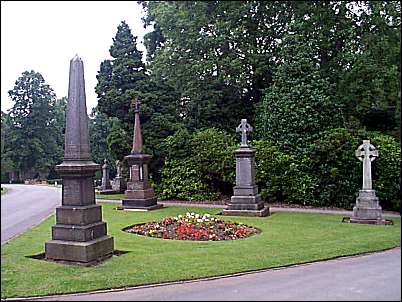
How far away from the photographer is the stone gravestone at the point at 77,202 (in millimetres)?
8227

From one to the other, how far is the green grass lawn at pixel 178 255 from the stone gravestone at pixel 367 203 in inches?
27.3

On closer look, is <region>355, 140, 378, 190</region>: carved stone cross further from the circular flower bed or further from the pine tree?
the pine tree

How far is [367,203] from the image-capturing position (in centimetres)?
1387

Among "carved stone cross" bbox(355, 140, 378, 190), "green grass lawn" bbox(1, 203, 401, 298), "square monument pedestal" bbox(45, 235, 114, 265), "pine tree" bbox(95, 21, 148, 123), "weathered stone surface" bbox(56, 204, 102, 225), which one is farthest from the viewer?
"pine tree" bbox(95, 21, 148, 123)

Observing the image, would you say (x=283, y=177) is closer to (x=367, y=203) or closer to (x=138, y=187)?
(x=138, y=187)

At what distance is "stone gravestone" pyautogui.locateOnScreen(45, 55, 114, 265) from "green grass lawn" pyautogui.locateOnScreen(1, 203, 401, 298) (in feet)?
0.90

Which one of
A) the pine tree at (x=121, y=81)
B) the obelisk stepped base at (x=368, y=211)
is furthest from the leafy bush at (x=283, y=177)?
the pine tree at (x=121, y=81)

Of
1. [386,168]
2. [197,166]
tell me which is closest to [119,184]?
[197,166]

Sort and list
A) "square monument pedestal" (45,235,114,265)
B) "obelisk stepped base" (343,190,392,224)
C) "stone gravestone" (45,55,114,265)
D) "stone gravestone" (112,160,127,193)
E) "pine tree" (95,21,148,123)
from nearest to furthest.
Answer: "square monument pedestal" (45,235,114,265) < "stone gravestone" (45,55,114,265) < "obelisk stepped base" (343,190,392,224) < "pine tree" (95,21,148,123) < "stone gravestone" (112,160,127,193)

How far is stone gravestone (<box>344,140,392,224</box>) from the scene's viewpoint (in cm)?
1355

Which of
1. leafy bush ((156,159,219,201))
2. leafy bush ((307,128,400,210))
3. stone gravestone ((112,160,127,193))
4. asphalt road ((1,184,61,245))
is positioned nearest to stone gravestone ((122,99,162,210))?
asphalt road ((1,184,61,245))

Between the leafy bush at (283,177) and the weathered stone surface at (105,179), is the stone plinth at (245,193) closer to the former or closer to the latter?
the leafy bush at (283,177)

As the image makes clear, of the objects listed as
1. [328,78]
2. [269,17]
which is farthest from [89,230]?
[328,78]

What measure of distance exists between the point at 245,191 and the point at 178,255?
7924 millimetres
